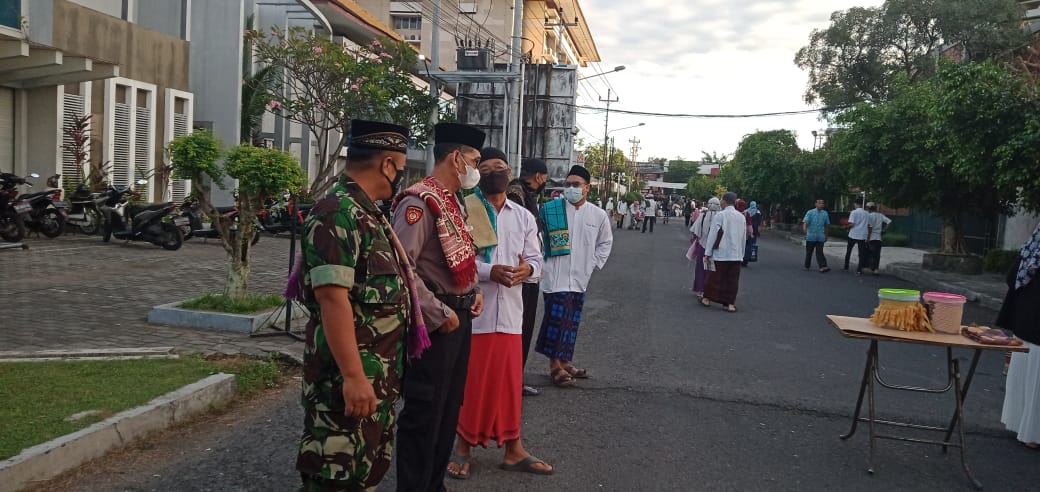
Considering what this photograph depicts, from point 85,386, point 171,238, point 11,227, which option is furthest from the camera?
point 171,238

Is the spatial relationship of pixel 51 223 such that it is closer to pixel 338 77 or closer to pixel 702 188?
pixel 338 77

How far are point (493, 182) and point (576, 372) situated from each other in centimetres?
294

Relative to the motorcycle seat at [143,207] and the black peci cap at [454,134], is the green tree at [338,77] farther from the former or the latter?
the black peci cap at [454,134]

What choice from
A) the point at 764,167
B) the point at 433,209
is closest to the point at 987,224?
the point at 764,167

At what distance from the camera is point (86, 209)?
15680 millimetres

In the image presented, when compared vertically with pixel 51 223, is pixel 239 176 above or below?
above

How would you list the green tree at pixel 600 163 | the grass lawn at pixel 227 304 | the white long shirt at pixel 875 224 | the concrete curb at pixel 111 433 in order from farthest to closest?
the green tree at pixel 600 163 < the white long shirt at pixel 875 224 < the grass lawn at pixel 227 304 < the concrete curb at pixel 111 433

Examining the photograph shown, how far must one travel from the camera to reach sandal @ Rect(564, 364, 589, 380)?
7.10 metres

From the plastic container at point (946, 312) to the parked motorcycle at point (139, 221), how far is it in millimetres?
12539

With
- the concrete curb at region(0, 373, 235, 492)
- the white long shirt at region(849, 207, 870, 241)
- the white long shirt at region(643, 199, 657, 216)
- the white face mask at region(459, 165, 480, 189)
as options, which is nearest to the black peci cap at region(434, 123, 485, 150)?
the white face mask at region(459, 165, 480, 189)

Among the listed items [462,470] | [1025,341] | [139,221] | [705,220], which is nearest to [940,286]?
[705,220]

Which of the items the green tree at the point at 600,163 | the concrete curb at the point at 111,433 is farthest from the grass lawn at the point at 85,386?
the green tree at the point at 600,163

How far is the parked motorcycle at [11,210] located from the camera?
42.2 feet

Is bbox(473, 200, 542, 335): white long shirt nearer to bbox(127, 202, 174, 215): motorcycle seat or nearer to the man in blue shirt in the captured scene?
bbox(127, 202, 174, 215): motorcycle seat
